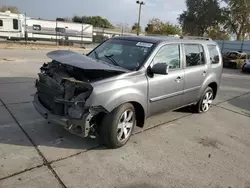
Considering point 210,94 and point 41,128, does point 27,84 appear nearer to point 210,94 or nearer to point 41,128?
point 41,128

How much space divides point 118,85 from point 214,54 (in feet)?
10.8

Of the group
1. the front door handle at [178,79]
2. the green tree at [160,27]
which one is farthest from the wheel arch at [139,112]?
the green tree at [160,27]

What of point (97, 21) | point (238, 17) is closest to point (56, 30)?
point (238, 17)

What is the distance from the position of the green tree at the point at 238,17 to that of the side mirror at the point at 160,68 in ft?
114

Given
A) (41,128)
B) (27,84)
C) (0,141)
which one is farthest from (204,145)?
(27,84)

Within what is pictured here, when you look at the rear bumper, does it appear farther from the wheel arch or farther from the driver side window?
the driver side window

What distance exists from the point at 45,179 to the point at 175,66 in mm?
2947

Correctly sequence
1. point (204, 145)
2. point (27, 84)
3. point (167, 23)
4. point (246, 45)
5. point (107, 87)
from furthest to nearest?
point (167, 23)
point (246, 45)
point (27, 84)
point (204, 145)
point (107, 87)

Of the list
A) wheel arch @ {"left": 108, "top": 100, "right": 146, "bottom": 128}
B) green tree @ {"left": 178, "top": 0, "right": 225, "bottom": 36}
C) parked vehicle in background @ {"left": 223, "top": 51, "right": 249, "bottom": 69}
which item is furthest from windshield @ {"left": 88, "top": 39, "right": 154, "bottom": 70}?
green tree @ {"left": 178, "top": 0, "right": 225, "bottom": 36}

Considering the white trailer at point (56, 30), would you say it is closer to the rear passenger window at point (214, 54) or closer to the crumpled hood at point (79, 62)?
the rear passenger window at point (214, 54)

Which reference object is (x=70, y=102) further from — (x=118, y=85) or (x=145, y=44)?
(x=145, y=44)

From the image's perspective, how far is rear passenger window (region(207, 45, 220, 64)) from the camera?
18.3 feet

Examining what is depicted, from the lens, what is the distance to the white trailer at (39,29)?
23.4 m

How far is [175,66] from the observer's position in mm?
4508
